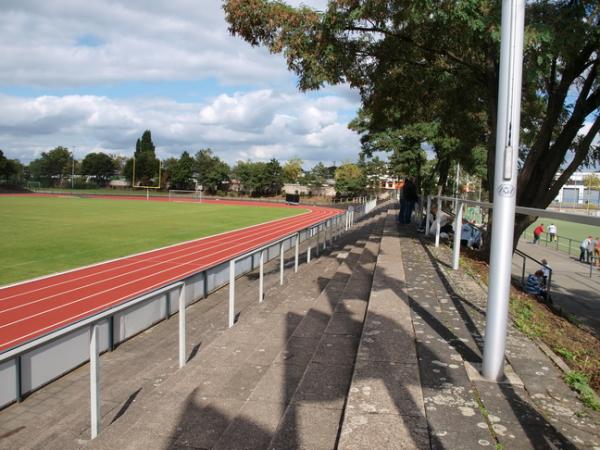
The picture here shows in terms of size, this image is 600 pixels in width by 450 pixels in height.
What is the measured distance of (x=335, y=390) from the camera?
154 inches

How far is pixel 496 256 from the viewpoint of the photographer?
3.87m

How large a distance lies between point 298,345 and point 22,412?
2974mm

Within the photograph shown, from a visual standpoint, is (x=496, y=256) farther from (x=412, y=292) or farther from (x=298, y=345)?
(x=412, y=292)

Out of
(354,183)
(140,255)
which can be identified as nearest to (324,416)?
(140,255)

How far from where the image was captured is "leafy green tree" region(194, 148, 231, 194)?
9469 cm

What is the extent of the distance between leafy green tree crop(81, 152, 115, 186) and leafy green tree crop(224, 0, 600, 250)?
109724 millimetres

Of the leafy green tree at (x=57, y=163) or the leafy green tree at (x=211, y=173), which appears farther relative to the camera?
the leafy green tree at (x=57, y=163)

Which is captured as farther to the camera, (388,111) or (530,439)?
(388,111)

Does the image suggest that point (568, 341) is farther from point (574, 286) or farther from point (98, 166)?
point (98, 166)

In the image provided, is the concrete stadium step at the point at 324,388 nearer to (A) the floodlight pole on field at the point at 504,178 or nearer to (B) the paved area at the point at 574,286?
(A) the floodlight pole on field at the point at 504,178

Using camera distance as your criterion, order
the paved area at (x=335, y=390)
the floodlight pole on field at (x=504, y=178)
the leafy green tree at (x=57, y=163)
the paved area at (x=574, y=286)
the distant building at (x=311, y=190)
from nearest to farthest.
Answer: the paved area at (x=335, y=390), the floodlight pole on field at (x=504, y=178), the paved area at (x=574, y=286), the distant building at (x=311, y=190), the leafy green tree at (x=57, y=163)

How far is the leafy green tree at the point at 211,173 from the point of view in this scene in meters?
94.7

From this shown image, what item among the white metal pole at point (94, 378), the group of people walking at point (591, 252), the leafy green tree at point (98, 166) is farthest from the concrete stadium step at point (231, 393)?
the leafy green tree at point (98, 166)

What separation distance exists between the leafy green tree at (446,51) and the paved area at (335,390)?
4.50 meters
